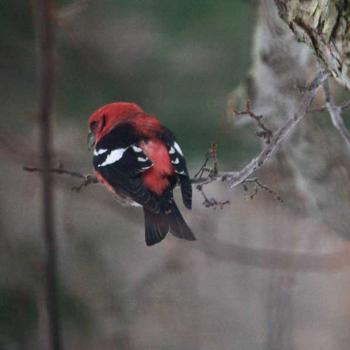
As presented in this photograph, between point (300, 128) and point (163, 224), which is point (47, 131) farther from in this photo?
point (300, 128)

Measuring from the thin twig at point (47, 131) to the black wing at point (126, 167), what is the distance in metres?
0.39

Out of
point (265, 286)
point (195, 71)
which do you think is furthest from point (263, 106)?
point (265, 286)

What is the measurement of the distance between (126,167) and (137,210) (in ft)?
5.94

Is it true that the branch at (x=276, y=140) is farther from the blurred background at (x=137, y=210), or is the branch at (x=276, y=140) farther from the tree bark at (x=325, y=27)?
the blurred background at (x=137, y=210)

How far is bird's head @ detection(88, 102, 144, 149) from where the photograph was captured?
2079mm

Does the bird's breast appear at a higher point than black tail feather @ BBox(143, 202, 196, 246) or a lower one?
higher

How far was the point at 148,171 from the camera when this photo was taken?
183 cm

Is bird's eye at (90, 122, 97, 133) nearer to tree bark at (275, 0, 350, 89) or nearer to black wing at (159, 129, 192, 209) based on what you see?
black wing at (159, 129, 192, 209)

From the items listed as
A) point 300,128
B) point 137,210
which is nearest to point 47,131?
point 300,128

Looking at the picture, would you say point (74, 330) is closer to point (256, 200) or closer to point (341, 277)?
point (256, 200)

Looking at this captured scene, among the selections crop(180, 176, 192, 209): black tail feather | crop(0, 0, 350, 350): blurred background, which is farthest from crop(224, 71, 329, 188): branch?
crop(0, 0, 350, 350): blurred background

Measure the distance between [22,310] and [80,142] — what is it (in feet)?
3.18

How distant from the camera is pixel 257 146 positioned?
366cm

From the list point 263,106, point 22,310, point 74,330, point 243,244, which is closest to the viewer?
point 263,106
